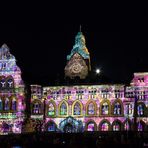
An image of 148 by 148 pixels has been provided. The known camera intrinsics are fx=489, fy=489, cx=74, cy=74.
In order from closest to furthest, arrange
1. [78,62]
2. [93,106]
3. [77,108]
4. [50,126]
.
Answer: [93,106]
[77,108]
[50,126]
[78,62]

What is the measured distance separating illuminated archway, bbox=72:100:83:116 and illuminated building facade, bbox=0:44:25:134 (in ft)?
28.3

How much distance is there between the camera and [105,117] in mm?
78625

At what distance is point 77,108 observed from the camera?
80.5m

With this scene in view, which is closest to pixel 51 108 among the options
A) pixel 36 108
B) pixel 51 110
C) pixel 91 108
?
pixel 51 110

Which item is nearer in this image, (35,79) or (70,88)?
(70,88)

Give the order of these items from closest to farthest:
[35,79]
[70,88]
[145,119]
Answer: [145,119] → [70,88] → [35,79]

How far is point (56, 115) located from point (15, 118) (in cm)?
700

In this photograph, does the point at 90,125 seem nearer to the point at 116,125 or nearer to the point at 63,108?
the point at 116,125

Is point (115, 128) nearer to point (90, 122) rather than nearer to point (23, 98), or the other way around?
point (90, 122)

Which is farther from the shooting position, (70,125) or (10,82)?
(10,82)

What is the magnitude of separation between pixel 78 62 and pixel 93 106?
9955mm

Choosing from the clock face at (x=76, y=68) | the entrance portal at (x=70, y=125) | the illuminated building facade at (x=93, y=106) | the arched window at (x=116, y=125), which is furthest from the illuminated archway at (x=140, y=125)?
the clock face at (x=76, y=68)

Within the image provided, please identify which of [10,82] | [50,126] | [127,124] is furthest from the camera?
[10,82]

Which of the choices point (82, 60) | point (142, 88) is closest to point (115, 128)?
point (142, 88)
